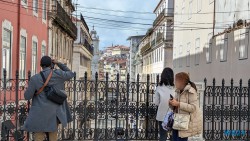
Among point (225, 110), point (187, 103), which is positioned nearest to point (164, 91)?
→ point (187, 103)

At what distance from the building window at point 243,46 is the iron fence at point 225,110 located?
7.98 metres

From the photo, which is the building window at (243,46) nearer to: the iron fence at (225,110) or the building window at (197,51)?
the iron fence at (225,110)

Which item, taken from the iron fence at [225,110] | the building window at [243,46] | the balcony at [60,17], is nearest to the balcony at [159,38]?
the balcony at [60,17]

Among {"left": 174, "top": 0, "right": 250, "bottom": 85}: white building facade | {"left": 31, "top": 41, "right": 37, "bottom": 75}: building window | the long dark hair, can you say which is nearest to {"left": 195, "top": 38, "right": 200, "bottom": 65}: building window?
{"left": 174, "top": 0, "right": 250, "bottom": 85}: white building facade

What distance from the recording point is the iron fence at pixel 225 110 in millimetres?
8219

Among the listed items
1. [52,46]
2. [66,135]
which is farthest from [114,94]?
[52,46]

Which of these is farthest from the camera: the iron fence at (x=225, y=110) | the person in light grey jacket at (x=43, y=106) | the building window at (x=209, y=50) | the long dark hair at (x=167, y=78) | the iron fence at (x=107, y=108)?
the building window at (x=209, y=50)

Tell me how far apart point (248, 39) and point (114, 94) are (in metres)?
9.83

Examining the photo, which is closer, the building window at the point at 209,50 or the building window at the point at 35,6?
the building window at the point at 35,6

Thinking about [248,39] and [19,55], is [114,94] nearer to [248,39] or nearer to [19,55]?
[19,55]

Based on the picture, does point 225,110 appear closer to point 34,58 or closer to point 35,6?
point 34,58

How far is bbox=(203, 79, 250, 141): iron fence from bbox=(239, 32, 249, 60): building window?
798cm

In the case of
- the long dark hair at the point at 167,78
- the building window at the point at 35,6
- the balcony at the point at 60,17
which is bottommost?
the long dark hair at the point at 167,78

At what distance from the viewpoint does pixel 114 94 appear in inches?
317
